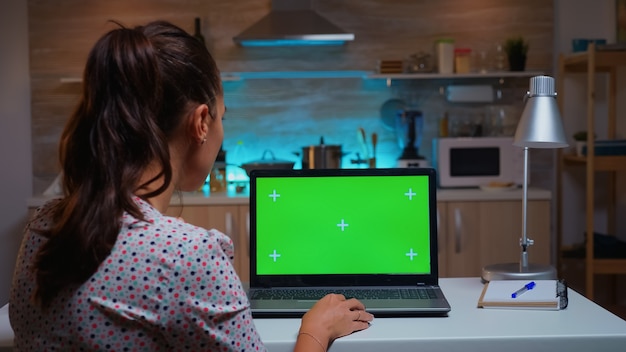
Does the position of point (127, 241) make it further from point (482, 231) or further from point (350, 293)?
point (482, 231)

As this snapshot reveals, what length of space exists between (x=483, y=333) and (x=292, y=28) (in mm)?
2814

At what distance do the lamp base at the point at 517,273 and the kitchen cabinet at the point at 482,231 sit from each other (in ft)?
6.33

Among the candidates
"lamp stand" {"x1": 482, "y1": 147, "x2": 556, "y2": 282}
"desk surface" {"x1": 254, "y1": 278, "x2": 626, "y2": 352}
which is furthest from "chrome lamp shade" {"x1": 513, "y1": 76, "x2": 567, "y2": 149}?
"desk surface" {"x1": 254, "y1": 278, "x2": 626, "y2": 352}

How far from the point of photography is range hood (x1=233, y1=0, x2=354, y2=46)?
4184mm

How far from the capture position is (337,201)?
2.05 meters

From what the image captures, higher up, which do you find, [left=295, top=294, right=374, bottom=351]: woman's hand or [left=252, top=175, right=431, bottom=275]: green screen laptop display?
[left=252, top=175, right=431, bottom=275]: green screen laptop display

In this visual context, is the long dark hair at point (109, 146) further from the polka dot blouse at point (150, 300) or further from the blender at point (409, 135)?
the blender at point (409, 135)

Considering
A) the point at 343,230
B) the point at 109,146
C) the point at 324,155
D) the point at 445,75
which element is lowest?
the point at 343,230

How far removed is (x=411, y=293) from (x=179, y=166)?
2.83 ft

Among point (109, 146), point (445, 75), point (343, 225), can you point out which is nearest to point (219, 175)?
point (445, 75)

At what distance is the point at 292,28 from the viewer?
423 centimetres

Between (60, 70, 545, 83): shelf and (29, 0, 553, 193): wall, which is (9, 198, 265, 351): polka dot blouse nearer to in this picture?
(60, 70, 545, 83): shelf

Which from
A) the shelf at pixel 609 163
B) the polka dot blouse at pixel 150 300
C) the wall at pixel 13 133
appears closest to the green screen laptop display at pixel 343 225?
the polka dot blouse at pixel 150 300

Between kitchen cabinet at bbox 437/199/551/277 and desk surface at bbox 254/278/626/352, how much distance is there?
2.25 metres
